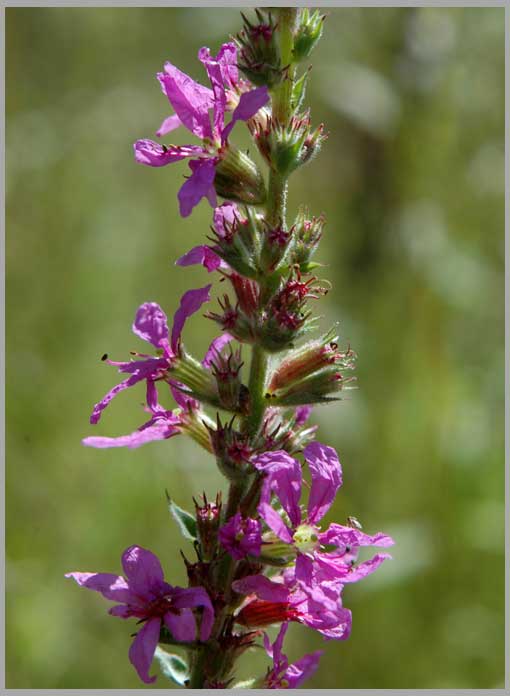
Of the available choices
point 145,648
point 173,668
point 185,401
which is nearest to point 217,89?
point 185,401

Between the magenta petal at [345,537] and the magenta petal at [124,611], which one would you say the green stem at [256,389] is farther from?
the magenta petal at [124,611]

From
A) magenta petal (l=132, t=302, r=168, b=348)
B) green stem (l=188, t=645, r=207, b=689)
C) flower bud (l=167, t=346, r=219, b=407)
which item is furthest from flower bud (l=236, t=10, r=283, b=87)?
green stem (l=188, t=645, r=207, b=689)

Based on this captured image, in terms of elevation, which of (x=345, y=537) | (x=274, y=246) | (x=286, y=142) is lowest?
(x=345, y=537)

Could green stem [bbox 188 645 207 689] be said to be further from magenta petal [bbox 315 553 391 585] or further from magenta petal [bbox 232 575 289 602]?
magenta petal [bbox 315 553 391 585]

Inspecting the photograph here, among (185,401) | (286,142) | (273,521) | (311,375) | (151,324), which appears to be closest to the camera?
(273,521)

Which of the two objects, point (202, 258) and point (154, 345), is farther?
point (154, 345)

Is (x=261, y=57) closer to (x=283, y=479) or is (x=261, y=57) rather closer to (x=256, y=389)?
(x=256, y=389)

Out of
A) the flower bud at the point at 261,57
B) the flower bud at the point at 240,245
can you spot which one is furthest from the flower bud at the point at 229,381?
the flower bud at the point at 261,57
